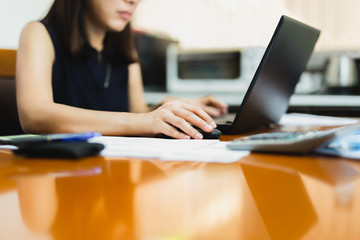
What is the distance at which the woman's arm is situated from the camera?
0.81m

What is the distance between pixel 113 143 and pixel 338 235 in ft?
1.68

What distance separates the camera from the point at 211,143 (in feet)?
2.36

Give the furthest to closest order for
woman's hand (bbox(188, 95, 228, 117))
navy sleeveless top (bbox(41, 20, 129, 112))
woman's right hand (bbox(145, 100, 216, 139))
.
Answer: navy sleeveless top (bbox(41, 20, 129, 112))
woman's hand (bbox(188, 95, 228, 117))
woman's right hand (bbox(145, 100, 216, 139))

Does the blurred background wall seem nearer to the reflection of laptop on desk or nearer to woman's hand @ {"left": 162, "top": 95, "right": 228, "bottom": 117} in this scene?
woman's hand @ {"left": 162, "top": 95, "right": 228, "bottom": 117}

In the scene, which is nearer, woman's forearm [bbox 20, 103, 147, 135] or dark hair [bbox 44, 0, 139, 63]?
woman's forearm [bbox 20, 103, 147, 135]

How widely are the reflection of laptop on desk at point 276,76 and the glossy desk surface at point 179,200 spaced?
0.95ft

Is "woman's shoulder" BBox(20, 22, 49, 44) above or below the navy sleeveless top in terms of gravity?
above

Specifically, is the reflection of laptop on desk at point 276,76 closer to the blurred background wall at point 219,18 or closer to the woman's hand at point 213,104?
the woman's hand at point 213,104

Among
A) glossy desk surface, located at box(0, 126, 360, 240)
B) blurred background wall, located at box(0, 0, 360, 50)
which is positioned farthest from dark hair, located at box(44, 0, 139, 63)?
blurred background wall, located at box(0, 0, 360, 50)

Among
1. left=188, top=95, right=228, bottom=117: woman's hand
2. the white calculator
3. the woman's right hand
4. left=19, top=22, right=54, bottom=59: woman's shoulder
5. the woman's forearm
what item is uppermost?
left=19, top=22, right=54, bottom=59: woman's shoulder

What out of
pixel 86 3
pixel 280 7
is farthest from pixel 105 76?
pixel 280 7

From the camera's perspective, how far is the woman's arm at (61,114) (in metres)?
0.81

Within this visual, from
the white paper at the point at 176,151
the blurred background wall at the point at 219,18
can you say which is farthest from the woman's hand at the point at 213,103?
the blurred background wall at the point at 219,18

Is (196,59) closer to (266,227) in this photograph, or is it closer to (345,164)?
(345,164)
